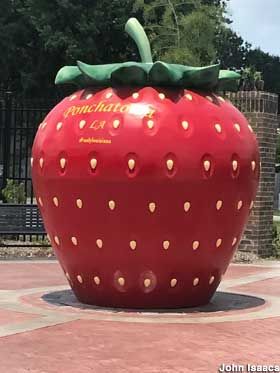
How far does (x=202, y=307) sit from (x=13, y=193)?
7.67 m

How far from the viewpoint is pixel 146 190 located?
23.3ft

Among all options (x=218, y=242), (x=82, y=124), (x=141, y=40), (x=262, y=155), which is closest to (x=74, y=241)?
(x=82, y=124)

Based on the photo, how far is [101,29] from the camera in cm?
4091

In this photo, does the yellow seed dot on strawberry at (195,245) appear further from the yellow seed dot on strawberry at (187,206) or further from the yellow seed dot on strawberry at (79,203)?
the yellow seed dot on strawberry at (79,203)

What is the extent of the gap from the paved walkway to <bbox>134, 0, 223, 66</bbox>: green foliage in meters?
16.6

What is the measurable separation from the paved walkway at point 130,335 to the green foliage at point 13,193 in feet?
18.4

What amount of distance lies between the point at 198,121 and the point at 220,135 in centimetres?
27

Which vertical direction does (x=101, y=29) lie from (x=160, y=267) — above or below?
above

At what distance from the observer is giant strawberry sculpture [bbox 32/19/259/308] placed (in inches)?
282

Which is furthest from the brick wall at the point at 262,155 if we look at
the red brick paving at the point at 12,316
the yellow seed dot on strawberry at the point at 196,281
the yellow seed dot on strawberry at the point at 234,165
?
the red brick paving at the point at 12,316

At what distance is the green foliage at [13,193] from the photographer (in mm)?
14781

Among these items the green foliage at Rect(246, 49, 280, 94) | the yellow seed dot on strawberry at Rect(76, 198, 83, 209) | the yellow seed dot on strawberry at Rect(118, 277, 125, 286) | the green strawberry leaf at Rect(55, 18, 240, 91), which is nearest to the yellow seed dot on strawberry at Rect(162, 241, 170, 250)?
the yellow seed dot on strawberry at Rect(118, 277, 125, 286)

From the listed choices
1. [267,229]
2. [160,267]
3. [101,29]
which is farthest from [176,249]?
[101,29]

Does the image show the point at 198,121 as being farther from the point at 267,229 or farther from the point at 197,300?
the point at 267,229
